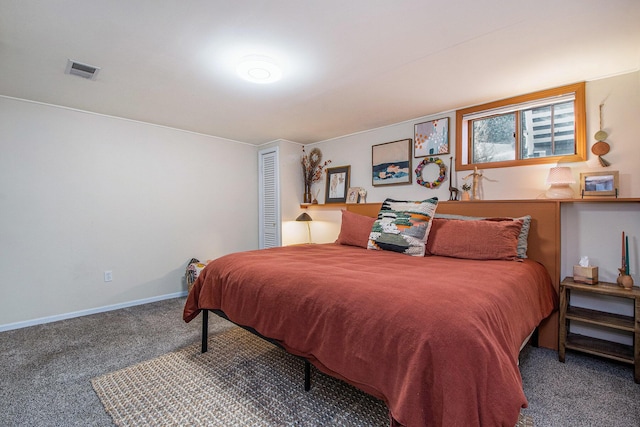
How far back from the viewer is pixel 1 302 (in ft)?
9.10

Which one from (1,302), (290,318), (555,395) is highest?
(290,318)

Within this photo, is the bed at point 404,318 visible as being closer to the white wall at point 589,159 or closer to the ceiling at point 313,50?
the white wall at point 589,159

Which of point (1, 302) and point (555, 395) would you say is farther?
point (1, 302)

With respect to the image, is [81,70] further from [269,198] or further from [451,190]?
[451,190]

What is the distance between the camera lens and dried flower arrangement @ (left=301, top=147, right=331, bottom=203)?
4582 mm

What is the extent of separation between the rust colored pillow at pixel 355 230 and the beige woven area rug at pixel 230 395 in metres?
1.31

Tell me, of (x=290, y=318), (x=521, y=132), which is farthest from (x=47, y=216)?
(x=521, y=132)

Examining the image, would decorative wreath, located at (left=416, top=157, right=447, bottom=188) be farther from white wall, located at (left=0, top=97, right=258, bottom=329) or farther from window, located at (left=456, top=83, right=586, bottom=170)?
white wall, located at (left=0, top=97, right=258, bottom=329)

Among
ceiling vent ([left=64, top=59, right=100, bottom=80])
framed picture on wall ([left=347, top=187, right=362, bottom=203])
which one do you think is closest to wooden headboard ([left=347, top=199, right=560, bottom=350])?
framed picture on wall ([left=347, top=187, right=362, bottom=203])

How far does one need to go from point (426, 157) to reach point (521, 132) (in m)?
0.91

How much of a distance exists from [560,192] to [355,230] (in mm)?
1798

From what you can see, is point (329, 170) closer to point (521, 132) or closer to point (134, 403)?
point (521, 132)

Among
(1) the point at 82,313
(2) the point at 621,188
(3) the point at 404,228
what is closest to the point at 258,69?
(3) the point at 404,228

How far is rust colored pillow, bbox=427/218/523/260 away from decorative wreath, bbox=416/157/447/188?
0.79 meters
